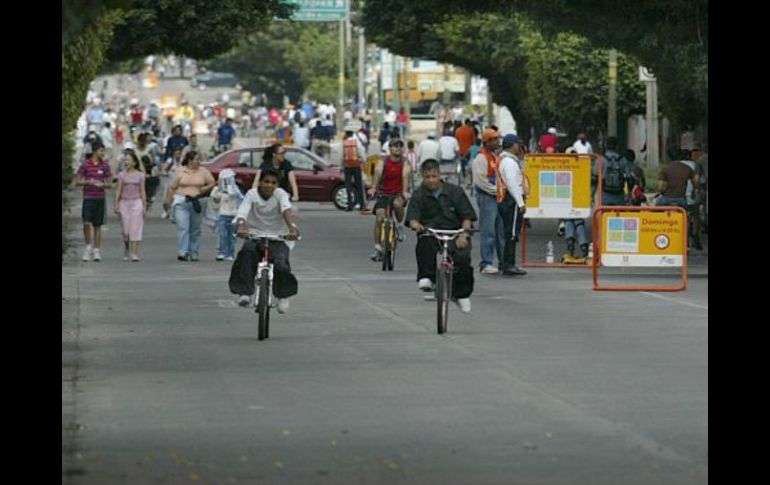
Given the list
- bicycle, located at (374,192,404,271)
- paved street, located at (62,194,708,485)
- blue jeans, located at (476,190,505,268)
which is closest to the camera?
paved street, located at (62,194,708,485)

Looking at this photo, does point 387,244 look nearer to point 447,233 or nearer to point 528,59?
point 447,233

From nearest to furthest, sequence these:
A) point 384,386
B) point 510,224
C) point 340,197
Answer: point 384,386 → point 510,224 → point 340,197

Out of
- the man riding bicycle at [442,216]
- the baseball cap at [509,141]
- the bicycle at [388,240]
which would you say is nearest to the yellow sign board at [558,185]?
the baseball cap at [509,141]

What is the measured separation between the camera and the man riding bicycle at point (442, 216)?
1958 centimetres

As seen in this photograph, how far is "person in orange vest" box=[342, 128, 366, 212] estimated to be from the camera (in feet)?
141

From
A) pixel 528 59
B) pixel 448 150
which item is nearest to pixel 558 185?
pixel 448 150

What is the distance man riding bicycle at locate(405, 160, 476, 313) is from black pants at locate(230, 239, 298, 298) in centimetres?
132

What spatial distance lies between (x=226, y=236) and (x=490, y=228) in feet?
15.0

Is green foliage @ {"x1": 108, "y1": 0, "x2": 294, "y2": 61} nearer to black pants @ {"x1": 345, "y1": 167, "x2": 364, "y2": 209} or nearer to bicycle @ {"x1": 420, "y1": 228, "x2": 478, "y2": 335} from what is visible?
black pants @ {"x1": 345, "y1": 167, "x2": 364, "y2": 209}

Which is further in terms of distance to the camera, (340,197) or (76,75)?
(340,197)

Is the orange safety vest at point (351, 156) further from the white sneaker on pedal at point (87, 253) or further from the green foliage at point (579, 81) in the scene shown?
the white sneaker on pedal at point (87, 253)

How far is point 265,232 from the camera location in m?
19.2

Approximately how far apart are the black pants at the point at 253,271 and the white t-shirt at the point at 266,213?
219 millimetres

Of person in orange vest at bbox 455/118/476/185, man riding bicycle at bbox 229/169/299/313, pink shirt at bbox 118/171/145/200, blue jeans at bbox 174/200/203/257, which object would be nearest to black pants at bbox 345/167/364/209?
person in orange vest at bbox 455/118/476/185
